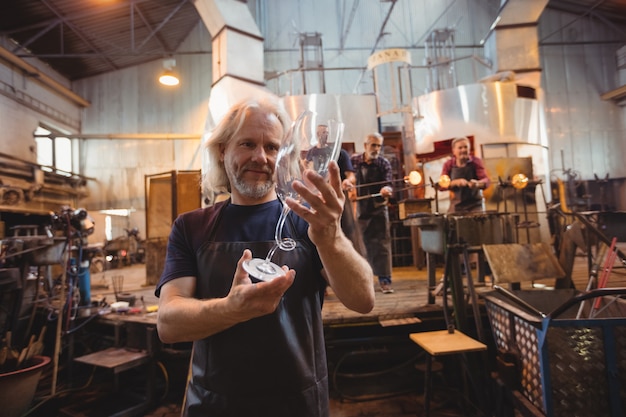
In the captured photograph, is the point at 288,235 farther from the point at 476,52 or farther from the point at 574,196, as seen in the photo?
the point at 476,52

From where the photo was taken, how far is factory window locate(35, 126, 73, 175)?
9641 millimetres

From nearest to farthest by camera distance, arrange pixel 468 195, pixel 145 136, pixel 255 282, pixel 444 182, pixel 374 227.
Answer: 1. pixel 255 282
2. pixel 444 182
3. pixel 374 227
4. pixel 468 195
5. pixel 145 136

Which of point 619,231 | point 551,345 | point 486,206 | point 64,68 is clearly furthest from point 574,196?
point 64,68

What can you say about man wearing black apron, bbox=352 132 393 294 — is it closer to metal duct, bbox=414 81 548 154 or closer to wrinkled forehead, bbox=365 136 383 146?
wrinkled forehead, bbox=365 136 383 146

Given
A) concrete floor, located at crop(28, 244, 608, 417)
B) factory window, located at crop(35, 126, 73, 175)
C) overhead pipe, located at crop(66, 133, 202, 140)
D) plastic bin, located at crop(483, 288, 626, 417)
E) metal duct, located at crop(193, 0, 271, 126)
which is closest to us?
plastic bin, located at crop(483, 288, 626, 417)

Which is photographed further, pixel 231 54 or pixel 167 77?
pixel 167 77

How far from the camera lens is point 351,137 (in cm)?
809

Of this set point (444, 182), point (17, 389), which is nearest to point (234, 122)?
point (444, 182)

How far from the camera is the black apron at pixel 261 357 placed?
102 cm

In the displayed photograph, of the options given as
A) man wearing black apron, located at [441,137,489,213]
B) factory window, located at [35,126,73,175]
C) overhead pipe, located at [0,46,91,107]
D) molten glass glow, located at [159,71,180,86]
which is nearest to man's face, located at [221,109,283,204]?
man wearing black apron, located at [441,137,489,213]

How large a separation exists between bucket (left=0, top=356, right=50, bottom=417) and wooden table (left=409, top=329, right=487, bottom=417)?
3.23 meters

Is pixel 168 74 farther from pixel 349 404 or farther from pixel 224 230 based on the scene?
pixel 224 230

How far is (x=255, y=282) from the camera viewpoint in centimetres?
101

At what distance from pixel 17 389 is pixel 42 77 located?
977 centimetres
